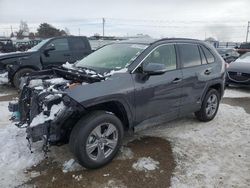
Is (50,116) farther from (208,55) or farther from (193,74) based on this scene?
(208,55)

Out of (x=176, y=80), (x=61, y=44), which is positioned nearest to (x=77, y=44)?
(x=61, y=44)

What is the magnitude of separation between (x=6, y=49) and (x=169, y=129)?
53.3 feet

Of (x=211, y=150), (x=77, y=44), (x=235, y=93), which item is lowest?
(x=235, y=93)


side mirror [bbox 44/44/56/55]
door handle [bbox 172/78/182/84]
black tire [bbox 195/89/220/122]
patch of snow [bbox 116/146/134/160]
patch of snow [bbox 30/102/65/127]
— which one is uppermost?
side mirror [bbox 44/44/56/55]

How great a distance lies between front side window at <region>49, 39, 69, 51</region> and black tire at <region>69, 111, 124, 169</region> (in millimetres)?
6535

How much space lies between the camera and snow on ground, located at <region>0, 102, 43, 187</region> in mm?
3796

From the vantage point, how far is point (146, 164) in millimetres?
4246

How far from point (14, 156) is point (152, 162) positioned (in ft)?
6.64

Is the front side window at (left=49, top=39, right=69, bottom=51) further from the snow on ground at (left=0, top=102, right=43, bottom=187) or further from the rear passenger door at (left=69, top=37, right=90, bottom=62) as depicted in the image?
the snow on ground at (left=0, top=102, right=43, bottom=187)

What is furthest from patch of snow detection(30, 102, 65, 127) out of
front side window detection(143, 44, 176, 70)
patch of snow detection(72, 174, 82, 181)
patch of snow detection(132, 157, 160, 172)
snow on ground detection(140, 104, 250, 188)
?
snow on ground detection(140, 104, 250, 188)

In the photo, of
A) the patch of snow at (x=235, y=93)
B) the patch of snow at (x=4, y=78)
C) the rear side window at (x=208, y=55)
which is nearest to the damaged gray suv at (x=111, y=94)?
the rear side window at (x=208, y=55)

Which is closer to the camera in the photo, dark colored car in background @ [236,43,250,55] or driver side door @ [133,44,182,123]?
driver side door @ [133,44,182,123]

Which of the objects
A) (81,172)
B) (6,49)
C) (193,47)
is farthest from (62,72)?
(6,49)

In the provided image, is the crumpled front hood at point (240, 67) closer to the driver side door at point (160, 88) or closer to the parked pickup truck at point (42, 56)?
the parked pickup truck at point (42, 56)
